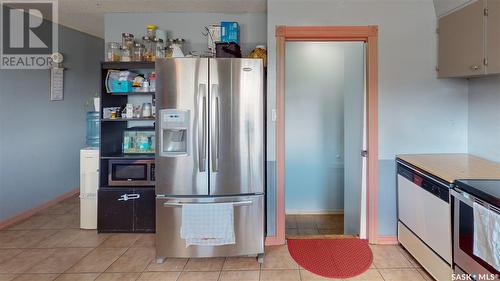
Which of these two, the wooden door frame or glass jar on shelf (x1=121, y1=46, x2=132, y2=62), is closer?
the wooden door frame

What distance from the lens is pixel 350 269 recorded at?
8.66 feet

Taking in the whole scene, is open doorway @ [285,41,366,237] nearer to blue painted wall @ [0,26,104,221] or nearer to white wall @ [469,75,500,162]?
white wall @ [469,75,500,162]

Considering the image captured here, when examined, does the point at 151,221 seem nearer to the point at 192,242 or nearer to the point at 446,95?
the point at 192,242

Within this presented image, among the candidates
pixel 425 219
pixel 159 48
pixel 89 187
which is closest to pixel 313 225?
pixel 425 219

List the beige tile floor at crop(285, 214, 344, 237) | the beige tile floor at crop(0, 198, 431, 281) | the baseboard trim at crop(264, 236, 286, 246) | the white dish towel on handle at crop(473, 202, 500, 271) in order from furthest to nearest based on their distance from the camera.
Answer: the beige tile floor at crop(285, 214, 344, 237)
the baseboard trim at crop(264, 236, 286, 246)
the beige tile floor at crop(0, 198, 431, 281)
the white dish towel on handle at crop(473, 202, 500, 271)

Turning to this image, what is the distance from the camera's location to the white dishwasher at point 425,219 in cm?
220

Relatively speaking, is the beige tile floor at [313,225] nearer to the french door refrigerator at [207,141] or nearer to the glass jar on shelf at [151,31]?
the french door refrigerator at [207,141]

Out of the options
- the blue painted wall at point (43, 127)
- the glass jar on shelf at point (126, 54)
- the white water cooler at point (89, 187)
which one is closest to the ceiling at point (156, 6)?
the glass jar on shelf at point (126, 54)

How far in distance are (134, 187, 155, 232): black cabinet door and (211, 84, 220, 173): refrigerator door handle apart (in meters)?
1.11

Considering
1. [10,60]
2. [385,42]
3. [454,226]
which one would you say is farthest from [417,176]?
[10,60]

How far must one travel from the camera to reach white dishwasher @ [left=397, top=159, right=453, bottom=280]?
7.21 ft

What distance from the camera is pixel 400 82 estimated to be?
3057 mm

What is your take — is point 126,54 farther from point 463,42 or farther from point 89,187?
point 463,42

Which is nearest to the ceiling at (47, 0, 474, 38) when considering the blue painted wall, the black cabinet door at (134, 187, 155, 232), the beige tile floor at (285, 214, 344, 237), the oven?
the blue painted wall
